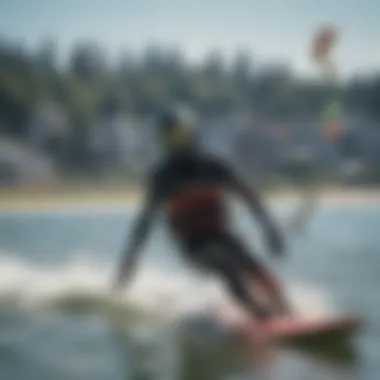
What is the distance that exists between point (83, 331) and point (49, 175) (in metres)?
0.30

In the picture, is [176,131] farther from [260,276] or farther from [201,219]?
[260,276]

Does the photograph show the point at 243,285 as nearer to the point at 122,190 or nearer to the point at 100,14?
the point at 122,190

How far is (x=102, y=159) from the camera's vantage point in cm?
173

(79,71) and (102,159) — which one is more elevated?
(79,71)

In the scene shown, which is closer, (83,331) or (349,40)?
(83,331)

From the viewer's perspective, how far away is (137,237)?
1708mm

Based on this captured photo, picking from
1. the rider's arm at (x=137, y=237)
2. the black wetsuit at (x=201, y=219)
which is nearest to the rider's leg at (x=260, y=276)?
the black wetsuit at (x=201, y=219)

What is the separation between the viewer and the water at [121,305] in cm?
167

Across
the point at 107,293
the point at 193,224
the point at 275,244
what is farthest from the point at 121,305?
the point at 275,244

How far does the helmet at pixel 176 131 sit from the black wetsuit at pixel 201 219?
2 centimetres

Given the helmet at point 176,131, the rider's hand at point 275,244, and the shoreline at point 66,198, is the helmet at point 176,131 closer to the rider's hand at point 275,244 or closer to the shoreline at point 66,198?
the shoreline at point 66,198

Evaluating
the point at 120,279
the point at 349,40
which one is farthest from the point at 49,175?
the point at 349,40

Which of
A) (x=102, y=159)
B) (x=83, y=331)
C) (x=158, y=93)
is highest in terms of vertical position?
(x=158, y=93)

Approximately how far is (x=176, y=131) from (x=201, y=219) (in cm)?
17
